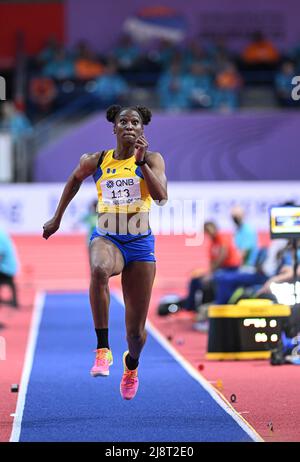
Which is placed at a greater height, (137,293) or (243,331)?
(137,293)

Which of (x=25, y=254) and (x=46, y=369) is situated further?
(x=25, y=254)

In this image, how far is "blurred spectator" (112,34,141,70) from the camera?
2372 cm

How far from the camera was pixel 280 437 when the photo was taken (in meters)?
6.57

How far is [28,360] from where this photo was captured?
35.6 feet

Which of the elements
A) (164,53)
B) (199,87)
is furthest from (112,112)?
(164,53)

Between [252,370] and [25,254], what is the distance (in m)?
10.9

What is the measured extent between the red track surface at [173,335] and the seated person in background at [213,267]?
361mm

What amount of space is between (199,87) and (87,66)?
2.93 meters

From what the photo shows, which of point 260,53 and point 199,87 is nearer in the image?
point 199,87

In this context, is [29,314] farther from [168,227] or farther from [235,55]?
[235,55]

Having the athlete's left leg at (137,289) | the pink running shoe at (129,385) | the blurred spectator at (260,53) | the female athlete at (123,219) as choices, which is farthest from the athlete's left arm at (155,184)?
the blurred spectator at (260,53)

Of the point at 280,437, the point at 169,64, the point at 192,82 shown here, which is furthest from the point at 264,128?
the point at 280,437

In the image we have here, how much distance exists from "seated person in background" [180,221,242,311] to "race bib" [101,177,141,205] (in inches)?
272

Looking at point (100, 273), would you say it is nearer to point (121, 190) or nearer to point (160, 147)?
point (121, 190)
